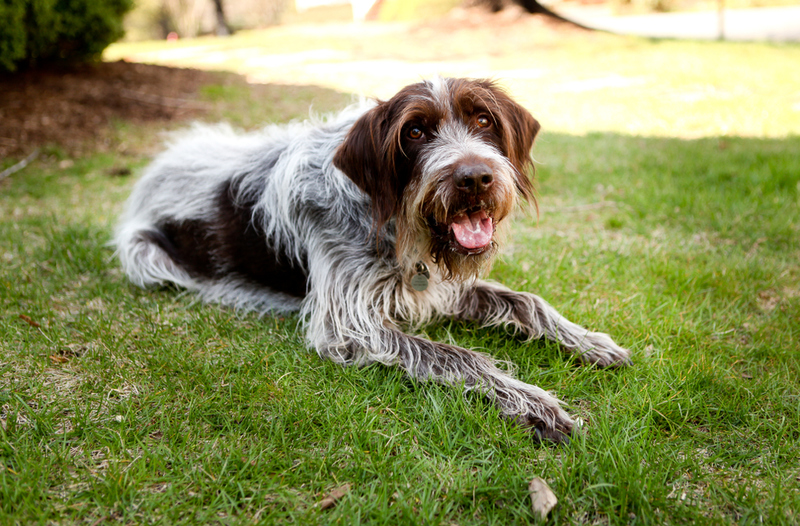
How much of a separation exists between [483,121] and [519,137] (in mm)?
296

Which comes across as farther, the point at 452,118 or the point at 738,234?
the point at 738,234

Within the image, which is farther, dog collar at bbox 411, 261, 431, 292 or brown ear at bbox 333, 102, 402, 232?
dog collar at bbox 411, 261, 431, 292

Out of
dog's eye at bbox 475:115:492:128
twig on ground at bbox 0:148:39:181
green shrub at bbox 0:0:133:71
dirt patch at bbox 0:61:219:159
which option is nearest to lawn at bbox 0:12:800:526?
dog's eye at bbox 475:115:492:128

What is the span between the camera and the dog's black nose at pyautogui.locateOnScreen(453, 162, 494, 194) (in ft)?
9.11

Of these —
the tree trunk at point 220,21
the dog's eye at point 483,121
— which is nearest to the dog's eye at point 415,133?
the dog's eye at point 483,121

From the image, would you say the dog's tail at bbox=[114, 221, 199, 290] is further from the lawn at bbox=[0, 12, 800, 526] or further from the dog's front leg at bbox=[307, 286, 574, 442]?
the dog's front leg at bbox=[307, 286, 574, 442]

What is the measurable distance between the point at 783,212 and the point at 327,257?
449 centimetres

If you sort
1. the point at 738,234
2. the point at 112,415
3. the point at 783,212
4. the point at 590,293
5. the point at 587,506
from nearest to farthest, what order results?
the point at 587,506 < the point at 112,415 < the point at 590,293 < the point at 738,234 < the point at 783,212

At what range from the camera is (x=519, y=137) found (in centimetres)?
335

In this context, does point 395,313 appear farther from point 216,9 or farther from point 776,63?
point 216,9

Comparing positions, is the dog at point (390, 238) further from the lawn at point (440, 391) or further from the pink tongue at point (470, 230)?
the lawn at point (440, 391)

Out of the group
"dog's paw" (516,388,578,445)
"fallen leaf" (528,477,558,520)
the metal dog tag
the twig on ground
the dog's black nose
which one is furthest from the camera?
the twig on ground

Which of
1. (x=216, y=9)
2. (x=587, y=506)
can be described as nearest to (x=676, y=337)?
(x=587, y=506)

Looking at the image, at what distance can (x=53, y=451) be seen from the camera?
7.90 feet
